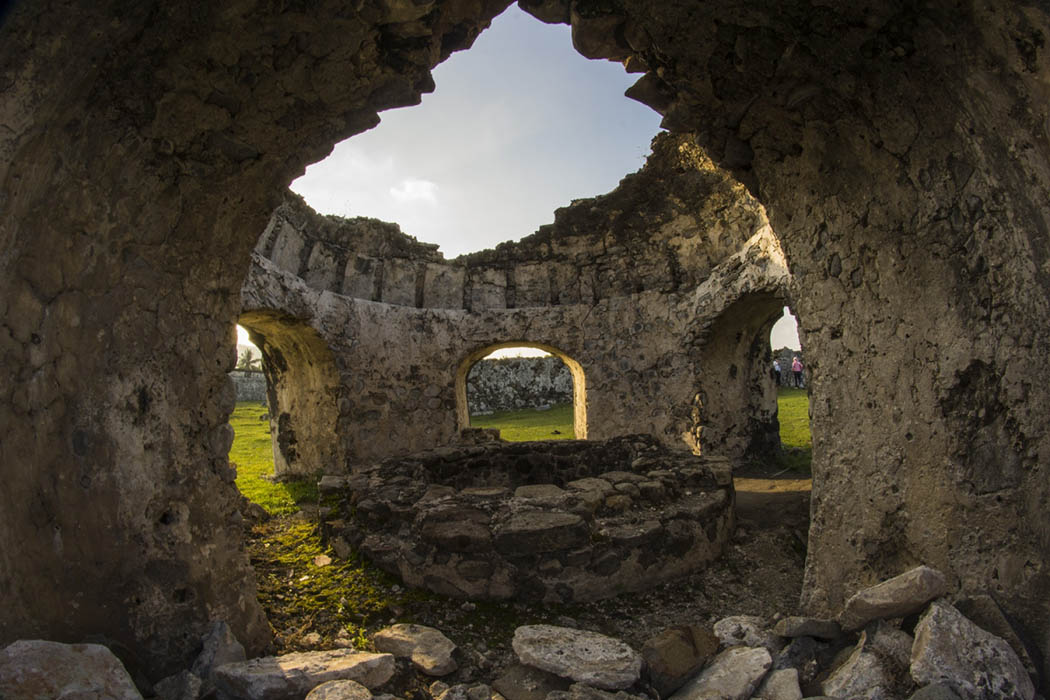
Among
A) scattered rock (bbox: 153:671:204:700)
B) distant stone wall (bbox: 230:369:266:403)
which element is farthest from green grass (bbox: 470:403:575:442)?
distant stone wall (bbox: 230:369:266:403)

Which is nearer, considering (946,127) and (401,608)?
(946,127)

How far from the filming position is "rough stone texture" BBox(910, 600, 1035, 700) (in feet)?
5.61

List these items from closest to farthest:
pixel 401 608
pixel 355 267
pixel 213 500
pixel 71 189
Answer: pixel 71 189, pixel 213 500, pixel 401 608, pixel 355 267

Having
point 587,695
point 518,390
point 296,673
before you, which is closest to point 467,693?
point 587,695

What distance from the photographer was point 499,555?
360cm

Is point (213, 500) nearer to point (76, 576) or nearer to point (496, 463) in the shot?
point (76, 576)

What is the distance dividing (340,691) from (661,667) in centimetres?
128

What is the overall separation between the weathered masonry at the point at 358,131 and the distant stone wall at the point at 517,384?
14828mm

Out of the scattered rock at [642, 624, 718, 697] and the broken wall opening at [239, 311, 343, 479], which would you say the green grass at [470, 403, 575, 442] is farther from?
the scattered rock at [642, 624, 718, 697]

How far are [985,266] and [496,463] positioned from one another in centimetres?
502

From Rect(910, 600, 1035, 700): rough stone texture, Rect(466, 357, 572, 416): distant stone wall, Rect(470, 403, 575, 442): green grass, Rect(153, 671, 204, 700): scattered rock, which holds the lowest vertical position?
Rect(470, 403, 575, 442): green grass

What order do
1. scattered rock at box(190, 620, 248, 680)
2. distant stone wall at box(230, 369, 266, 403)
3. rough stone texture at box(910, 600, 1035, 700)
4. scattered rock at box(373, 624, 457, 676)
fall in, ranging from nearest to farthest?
rough stone texture at box(910, 600, 1035, 700) < scattered rock at box(190, 620, 248, 680) < scattered rock at box(373, 624, 457, 676) < distant stone wall at box(230, 369, 266, 403)

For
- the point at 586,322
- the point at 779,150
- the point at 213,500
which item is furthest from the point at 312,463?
the point at 779,150

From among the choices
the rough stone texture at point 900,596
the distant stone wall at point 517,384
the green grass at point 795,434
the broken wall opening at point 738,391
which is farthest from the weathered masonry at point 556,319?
the distant stone wall at point 517,384
